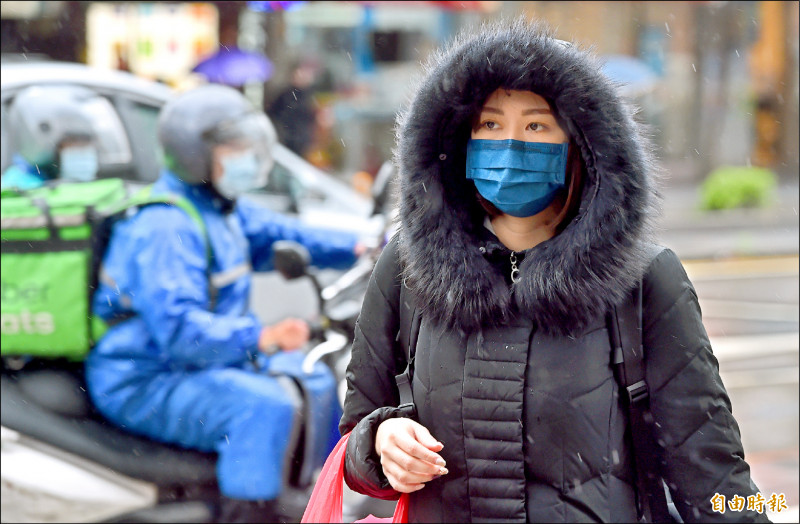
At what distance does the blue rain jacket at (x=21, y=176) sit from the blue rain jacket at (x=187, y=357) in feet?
1.47

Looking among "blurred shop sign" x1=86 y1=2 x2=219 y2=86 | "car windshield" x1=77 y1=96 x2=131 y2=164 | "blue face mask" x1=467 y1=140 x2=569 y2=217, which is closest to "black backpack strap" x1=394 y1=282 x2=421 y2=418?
"blue face mask" x1=467 y1=140 x2=569 y2=217

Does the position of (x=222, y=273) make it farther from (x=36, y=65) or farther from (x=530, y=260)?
(x=530, y=260)

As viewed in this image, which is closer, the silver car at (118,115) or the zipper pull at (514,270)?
the zipper pull at (514,270)

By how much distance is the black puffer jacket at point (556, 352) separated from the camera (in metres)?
1.84

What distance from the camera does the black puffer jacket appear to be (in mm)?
1841

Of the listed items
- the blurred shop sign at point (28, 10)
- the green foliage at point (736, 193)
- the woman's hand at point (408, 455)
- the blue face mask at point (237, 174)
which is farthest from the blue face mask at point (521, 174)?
the green foliage at point (736, 193)

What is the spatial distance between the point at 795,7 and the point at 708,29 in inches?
104

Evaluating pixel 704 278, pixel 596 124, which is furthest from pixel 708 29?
pixel 596 124

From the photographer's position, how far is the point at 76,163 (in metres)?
4.20

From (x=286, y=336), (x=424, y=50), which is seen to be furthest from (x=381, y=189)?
(x=424, y=50)

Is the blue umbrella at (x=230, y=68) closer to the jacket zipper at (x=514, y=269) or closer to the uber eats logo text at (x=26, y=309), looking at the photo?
the uber eats logo text at (x=26, y=309)

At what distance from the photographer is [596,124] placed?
1.93 meters

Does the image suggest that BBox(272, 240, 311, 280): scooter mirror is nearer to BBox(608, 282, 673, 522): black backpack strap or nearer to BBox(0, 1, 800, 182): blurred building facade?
BBox(608, 282, 673, 522): black backpack strap

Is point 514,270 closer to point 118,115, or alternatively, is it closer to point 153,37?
point 118,115
